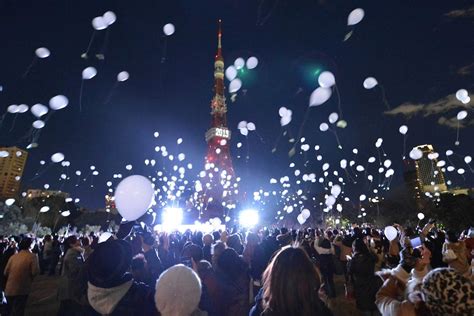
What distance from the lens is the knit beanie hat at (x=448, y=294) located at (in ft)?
5.31

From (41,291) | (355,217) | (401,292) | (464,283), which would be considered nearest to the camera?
(464,283)

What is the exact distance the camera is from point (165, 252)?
765 centimetres

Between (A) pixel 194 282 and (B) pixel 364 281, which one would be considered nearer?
(A) pixel 194 282

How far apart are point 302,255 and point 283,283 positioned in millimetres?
247

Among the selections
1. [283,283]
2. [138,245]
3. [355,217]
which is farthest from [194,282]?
[355,217]

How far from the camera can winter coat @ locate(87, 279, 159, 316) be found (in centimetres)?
277

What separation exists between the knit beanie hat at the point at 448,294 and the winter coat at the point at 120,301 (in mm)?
2283

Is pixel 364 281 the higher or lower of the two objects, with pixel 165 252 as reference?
lower

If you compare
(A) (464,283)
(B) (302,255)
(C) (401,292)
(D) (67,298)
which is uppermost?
(B) (302,255)

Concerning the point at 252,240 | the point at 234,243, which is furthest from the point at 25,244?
the point at 252,240

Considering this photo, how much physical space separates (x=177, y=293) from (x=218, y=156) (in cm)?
6113

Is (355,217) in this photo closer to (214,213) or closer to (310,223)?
(310,223)

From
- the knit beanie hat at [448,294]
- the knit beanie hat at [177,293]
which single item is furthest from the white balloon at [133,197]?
the knit beanie hat at [448,294]

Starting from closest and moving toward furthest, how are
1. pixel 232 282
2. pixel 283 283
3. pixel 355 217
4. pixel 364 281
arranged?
pixel 283 283 < pixel 232 282 < pixel 364 281 < pixel 355 217
